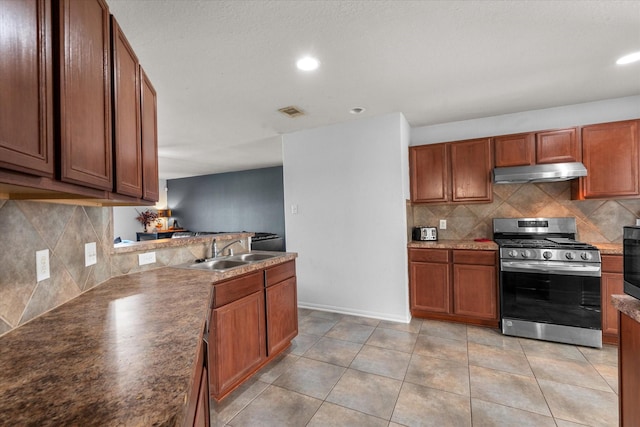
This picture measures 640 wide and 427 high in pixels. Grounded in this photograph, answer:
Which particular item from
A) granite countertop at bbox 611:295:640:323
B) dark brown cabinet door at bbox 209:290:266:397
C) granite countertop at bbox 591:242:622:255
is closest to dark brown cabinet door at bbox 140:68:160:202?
dark brown cabinet door at bbox 209:290:266:397

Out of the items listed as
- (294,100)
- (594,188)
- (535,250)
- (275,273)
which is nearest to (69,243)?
(275,273)

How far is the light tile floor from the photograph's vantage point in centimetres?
173

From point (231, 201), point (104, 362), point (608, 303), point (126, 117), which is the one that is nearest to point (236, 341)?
point (104, 362)

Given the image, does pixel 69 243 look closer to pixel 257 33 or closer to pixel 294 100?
pixel 257 33

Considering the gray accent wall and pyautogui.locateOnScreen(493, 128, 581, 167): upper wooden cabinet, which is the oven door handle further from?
the gray accent wall

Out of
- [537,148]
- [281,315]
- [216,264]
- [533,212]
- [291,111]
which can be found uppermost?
[291,111]

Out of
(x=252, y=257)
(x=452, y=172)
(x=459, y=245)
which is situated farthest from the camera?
(x=452, y=172)

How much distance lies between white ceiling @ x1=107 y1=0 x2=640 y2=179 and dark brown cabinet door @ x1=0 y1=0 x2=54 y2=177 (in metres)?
1.04

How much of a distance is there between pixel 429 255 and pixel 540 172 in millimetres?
1394

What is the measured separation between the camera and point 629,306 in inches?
44.4

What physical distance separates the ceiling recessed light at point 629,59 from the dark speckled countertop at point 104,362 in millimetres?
3423

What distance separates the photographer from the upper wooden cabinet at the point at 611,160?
267 centimetres

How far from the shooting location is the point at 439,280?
317cm

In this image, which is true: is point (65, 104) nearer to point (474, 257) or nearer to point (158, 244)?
point (158, 244)
